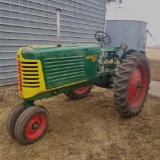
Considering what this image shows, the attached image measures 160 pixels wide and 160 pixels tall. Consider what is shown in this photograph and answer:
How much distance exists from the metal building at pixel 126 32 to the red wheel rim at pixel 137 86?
32.0 feet

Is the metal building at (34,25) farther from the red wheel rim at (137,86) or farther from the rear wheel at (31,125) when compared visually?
the red wheel rim at (137,86)

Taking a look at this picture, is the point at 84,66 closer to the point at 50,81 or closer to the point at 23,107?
the point at 50,81

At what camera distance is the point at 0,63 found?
19.7 feet

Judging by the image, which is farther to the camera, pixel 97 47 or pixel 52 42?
pixel 52 42

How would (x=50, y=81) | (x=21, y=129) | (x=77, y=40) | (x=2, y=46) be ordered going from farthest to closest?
(x=77, y=40) → (x=2, y=46) → (x=50, y=81) → (x=21, y=129)

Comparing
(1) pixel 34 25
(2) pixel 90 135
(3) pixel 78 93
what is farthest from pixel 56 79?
(1) pixel 34 25

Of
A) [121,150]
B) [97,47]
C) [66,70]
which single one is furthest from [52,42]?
[121,150]

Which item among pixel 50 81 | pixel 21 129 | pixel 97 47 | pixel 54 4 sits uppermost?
pixel 54 4

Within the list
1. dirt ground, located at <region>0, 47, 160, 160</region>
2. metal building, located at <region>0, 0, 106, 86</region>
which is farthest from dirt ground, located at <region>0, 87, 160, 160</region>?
metal building, located at <region>0, 0, 106, 86</region>

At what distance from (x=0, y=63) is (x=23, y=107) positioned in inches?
118

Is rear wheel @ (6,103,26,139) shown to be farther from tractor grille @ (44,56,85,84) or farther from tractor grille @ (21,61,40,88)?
tractor grille @ (44,56,85,84)

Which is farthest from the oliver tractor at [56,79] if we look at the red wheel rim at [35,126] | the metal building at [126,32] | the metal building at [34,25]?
the metal building at [126,32]

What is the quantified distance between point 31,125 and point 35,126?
0.07 meters

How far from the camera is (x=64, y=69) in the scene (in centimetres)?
363
